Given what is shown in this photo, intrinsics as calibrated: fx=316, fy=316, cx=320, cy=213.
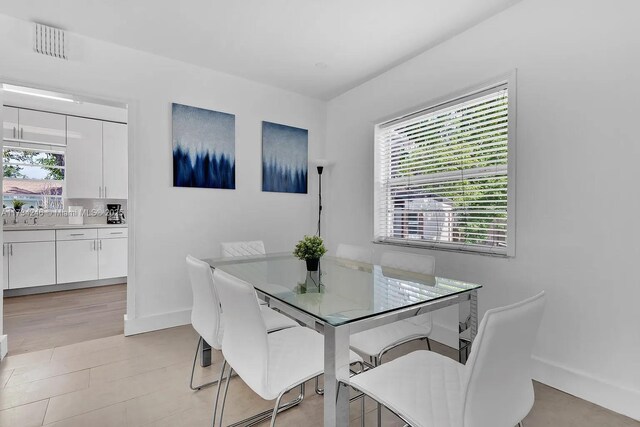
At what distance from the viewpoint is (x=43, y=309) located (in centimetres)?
360

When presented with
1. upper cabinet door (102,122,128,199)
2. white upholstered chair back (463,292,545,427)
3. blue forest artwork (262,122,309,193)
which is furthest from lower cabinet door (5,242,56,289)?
white upholstered chair back (463,292,545,427)

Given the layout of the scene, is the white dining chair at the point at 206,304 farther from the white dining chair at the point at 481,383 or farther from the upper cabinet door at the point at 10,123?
the upper cabinet door at the point at 10,123

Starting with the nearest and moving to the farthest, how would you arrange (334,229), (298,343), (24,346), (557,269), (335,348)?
(335,348) → (298,343) → (557,269) → (24,346) → (334,229)

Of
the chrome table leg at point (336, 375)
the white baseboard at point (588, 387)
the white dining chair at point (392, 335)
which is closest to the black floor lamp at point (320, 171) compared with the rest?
the white dining chair at point (392, 335)

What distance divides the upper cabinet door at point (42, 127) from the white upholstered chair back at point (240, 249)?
3.45 m

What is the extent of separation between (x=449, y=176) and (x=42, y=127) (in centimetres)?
519

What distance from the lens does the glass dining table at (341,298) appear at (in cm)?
120

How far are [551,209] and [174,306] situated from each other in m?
3.33

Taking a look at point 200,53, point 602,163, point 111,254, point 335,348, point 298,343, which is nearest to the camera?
point 335,348

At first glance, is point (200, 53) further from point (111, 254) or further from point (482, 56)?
point (111, 254)

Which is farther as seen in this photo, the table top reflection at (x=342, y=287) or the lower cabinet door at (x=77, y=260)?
the lower cabinet door at (x=77, y=260)

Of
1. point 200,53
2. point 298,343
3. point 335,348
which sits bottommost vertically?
point 298,343

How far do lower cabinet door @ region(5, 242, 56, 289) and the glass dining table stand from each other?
330 centimetres

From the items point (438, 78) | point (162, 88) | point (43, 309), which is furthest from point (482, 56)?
point (43, 309)
